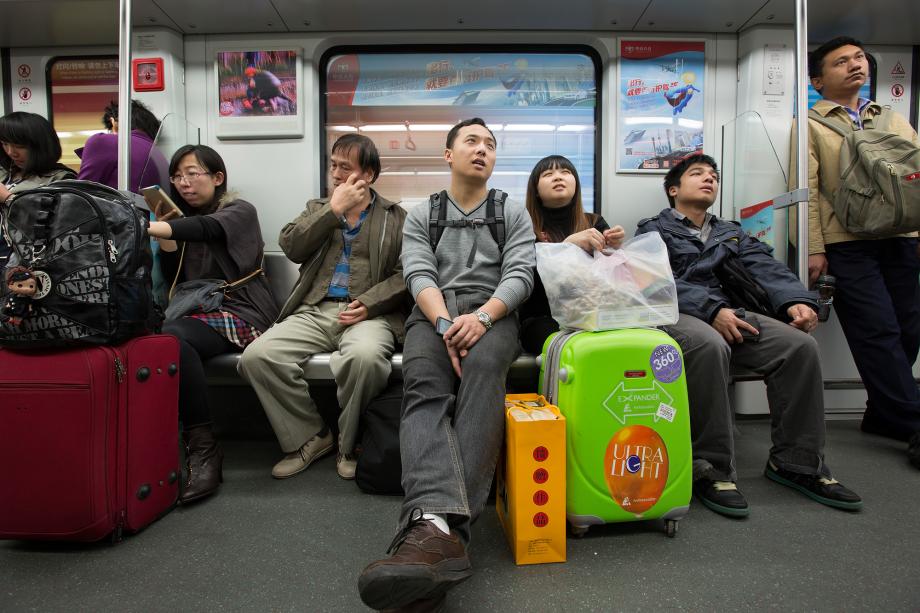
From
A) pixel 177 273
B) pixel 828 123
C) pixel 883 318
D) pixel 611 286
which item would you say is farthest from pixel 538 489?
pixel 828 123

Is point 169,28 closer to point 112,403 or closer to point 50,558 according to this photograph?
point 112,403

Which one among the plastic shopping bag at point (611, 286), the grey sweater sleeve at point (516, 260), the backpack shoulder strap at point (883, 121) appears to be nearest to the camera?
the plastic shopping bag at point (611, 286)

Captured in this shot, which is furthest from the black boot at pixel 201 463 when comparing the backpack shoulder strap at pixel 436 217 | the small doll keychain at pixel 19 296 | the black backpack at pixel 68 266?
the backpack shoulder strap at pixel 436 217

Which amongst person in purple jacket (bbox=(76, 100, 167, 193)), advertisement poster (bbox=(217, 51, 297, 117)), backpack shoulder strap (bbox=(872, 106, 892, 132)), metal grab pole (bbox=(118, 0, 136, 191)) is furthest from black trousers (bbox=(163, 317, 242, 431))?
backpack shoulder strap (bbox=(872, 106, 892, 132))

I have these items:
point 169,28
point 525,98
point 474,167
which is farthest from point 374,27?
point 474,167

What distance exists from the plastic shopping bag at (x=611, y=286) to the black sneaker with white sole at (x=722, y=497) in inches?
27.2

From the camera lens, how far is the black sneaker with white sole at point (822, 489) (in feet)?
5.61

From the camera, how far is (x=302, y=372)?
207 centimetres

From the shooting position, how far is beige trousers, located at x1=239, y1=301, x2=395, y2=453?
1.98 m

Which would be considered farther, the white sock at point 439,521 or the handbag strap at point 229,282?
the handbag strap at point 229,282

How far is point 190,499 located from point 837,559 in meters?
2.29

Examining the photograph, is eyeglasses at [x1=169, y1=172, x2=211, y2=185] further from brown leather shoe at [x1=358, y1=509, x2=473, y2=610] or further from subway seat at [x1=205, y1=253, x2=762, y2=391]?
brown leather shoe at [x1=358, y1=509, x2=473, y2=610]

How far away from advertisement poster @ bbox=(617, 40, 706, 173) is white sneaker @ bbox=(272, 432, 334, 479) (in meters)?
2.52

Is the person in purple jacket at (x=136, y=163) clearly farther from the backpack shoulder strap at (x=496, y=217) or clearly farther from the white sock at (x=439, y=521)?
the white sock at (x=439, y=521)
